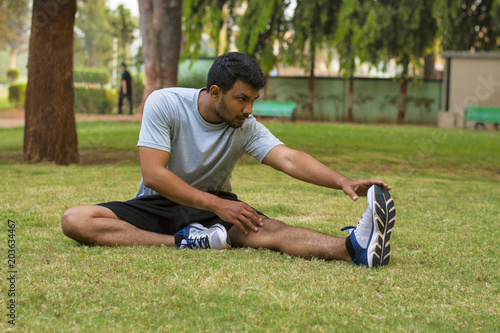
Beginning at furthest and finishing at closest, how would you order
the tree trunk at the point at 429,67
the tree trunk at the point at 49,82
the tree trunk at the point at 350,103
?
the tree trunk at the point at 429,67, the tree trunk at the point at 350,103, the tree trunk at the point at 49,82

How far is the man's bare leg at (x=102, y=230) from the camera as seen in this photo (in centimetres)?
372

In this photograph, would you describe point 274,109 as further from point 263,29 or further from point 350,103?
point 263,29

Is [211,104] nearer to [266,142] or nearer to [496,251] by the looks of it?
[266,142]

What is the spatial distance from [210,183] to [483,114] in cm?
1724

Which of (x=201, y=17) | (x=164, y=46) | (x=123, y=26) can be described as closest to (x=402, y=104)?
(x=164, y=46)

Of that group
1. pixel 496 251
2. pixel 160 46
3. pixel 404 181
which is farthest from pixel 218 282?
pixel 160 46

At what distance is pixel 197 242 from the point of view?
3754mm

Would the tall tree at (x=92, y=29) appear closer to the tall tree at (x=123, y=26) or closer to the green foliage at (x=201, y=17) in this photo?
the tall tree at (x=123, y=26)

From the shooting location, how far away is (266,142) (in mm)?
3859

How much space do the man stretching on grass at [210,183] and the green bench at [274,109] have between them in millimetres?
17776

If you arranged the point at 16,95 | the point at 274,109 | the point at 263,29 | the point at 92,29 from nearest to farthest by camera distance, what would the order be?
the point at 263,29 < the point at 274,109 < the point at 16,95 < the point at 92,29

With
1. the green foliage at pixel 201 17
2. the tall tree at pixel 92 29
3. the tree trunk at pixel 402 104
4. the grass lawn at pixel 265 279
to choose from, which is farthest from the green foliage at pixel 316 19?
the tall tree at pixel 92 29

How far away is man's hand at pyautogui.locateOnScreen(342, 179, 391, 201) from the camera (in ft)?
10.8

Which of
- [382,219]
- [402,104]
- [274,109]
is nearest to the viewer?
[382,219]
